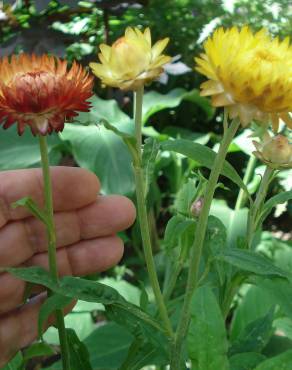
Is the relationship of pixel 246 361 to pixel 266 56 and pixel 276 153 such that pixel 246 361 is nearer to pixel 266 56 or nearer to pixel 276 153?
pixel 276 153

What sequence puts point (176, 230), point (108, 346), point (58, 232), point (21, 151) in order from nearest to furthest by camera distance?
point (176, 230), point (58, 232), point (108, 346), point (21, 151)

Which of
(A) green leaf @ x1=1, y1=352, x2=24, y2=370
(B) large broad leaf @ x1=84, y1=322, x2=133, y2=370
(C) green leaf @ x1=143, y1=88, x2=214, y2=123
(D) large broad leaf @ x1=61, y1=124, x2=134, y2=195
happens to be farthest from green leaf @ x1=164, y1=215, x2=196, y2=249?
(C) green leaf @ x1=143, y1=88, x2=214, y2=123

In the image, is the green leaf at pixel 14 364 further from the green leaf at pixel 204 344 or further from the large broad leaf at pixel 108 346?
the green leaf at pixel 204 344

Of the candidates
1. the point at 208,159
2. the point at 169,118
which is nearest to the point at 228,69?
the point at 208,159

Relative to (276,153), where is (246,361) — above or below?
below

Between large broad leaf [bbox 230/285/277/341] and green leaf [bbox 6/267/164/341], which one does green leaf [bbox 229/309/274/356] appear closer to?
green leaf [bbox 6/267/164/341]

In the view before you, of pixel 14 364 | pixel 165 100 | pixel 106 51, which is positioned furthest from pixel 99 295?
pixel 165 100

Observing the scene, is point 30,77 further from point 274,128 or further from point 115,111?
point 115,111
